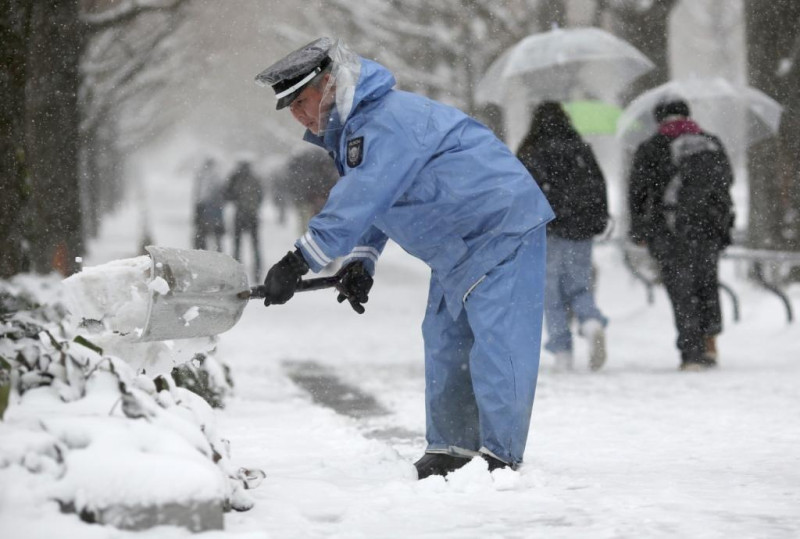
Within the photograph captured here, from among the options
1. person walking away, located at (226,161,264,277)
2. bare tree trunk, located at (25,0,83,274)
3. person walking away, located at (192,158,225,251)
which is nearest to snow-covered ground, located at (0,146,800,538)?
bare tree trunk, located at (25,0,83,274)

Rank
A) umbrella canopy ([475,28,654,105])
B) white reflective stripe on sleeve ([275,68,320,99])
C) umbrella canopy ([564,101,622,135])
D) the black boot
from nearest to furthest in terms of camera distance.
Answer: white reflective stripe on sleeve ([275,68,320,99])
the black boot
umbrella canopy ([475,28,654,105])
umbrella canopy ([564,101,622,135])

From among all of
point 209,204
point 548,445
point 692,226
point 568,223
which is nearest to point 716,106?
point 692,226

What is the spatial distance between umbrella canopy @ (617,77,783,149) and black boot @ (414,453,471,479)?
705 centimetres

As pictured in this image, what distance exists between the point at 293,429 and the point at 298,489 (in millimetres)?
1946

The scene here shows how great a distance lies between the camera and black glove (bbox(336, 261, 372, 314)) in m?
5.05

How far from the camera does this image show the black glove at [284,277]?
4465mm

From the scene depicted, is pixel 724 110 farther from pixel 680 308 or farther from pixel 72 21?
pixel 72 21

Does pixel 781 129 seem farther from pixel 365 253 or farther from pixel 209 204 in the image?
pixel 209 204

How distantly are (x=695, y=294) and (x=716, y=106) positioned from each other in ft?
13.8

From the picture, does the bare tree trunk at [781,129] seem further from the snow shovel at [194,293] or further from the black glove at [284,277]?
the black glove at [284,277]

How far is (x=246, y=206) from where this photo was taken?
63.4 feet

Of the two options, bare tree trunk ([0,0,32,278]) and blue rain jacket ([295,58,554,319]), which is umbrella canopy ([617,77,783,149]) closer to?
bare tree trunk ([0,0,32,278])

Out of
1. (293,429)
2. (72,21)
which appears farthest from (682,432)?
(72,21)

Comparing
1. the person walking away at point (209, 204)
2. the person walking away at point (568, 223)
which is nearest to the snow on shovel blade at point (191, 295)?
the person walking away at point (568, 223)
